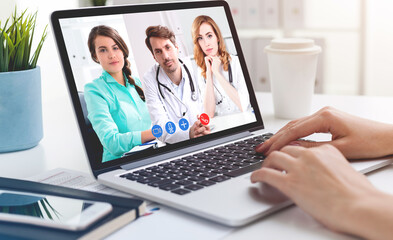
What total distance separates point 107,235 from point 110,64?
0.34m

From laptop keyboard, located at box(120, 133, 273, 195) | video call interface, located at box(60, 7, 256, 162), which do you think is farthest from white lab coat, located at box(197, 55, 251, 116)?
laptop keyboard, located at box(120, 133, 273, 195)

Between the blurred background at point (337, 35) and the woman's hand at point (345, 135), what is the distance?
1868 mm

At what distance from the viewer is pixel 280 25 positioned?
2.65 meters

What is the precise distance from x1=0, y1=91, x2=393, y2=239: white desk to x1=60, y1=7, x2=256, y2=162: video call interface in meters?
0.14

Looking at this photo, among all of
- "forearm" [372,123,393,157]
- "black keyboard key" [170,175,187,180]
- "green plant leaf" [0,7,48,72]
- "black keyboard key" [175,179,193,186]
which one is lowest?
"forearm" [372,123,393,157]

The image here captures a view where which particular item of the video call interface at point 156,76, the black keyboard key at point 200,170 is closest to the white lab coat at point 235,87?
the video call interface at point 156,76

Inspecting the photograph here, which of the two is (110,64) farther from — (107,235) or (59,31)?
(107,235)

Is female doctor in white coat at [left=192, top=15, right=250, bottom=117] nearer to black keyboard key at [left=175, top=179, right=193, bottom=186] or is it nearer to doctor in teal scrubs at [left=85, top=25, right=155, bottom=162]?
doctor in teal scrubs at [left=85, top=25, right=155, bottom=162]

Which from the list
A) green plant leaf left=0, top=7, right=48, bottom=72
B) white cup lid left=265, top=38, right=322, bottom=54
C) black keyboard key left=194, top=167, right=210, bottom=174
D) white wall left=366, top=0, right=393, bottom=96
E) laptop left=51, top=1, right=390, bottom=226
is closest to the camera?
laptop left=51, top=1, right=390, bottom=226

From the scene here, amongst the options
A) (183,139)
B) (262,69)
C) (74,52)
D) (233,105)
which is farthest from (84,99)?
(262,69)

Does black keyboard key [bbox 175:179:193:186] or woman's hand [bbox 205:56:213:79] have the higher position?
woman's hand [bbox 205:56:213:79]

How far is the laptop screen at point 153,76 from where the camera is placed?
0.77m

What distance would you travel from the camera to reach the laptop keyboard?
26.4 inches

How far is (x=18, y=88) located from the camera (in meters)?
0.96
